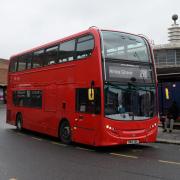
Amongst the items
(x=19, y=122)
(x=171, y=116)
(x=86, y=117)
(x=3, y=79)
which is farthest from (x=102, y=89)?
(x=3, y=79)

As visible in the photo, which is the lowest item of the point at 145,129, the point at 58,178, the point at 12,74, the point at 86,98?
the point at 58,178

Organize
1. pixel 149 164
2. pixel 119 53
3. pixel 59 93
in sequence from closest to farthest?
pixel 149 164 < pixel 119 53 < pixel 59 93

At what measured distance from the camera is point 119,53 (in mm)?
12766

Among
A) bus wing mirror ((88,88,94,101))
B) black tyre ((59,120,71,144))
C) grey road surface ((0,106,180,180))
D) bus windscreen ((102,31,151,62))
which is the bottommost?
grey road surface ((0,106,180,180))

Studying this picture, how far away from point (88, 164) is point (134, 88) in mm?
3684

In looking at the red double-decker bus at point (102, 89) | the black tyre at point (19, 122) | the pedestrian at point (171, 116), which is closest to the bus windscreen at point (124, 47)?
the red double-decker bus at point (102, 89)

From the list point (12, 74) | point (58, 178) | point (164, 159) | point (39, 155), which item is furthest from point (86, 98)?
point (12, 74)

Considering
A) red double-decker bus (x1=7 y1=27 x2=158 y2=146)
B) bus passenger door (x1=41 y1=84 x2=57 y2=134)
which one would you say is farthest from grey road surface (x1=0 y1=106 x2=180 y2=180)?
bus passenger door (x1=41 y1=84 x2=57 y2=134)

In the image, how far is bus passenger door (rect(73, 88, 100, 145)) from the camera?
489 inches

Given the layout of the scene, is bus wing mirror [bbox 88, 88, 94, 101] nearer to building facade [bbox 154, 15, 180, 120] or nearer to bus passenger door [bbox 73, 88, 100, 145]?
bus passenger door [bbox 73, 88, 100, 145]

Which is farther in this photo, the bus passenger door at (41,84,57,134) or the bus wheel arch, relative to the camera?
the bus passenger door at (41,84,57,134)

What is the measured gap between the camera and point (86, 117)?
42.7ft

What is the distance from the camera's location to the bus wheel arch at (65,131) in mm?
14348

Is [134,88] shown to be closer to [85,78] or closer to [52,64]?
[85,78]
